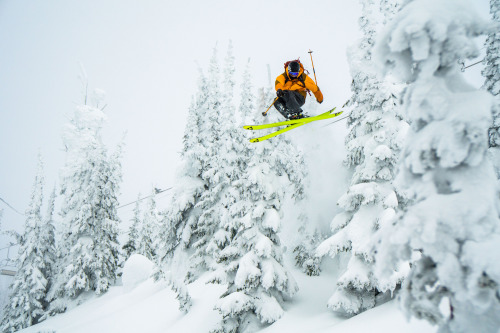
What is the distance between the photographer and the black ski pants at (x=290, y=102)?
10078mm

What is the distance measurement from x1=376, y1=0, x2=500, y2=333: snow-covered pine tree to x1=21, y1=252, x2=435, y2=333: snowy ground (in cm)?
313

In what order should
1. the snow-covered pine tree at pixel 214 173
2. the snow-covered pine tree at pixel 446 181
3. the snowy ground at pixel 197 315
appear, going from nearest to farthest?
the snow-covered pine tree at pixel 446 181
the snowy ground at pixel 197 315
the snow-covered pine tree at pixel 214 173

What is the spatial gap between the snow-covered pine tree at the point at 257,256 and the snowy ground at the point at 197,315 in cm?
85

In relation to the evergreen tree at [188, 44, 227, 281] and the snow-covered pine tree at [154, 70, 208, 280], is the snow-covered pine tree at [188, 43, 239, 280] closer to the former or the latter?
the evergreen tree at [188, 44, 227, 281]

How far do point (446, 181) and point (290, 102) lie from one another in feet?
26.7

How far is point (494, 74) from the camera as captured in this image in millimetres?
11891

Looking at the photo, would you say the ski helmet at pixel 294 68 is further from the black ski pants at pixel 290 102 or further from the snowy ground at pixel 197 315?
the snowy ground at pixel 197 315

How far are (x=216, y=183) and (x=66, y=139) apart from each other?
19.4 m

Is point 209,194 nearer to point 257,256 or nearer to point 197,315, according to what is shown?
point 197,315

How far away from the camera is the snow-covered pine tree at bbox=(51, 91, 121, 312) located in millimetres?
23453

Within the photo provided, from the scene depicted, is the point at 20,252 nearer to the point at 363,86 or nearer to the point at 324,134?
the point at 324,134

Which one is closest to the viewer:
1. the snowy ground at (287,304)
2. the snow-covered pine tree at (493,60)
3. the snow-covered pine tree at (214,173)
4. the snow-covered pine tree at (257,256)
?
the snow-covered pine tree at (257,256)

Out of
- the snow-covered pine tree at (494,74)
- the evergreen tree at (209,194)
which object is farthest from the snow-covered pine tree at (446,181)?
the evergreen tree at (209,194)

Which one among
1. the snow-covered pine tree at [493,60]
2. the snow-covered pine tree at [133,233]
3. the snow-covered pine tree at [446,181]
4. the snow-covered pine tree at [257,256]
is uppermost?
the snow-covered pine tree at [493,60]
